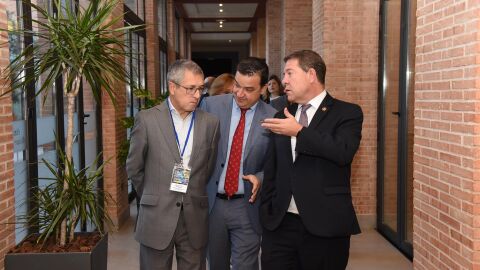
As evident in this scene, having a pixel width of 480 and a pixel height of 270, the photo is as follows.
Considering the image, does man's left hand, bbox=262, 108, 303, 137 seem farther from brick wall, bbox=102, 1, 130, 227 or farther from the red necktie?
brick wall, bbox=102, 1, 130, 227

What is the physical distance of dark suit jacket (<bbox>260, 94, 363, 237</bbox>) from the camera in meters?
2.61

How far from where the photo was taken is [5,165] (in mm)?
3422

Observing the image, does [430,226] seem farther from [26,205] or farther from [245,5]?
[245,5]

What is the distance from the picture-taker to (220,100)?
11.6 ft

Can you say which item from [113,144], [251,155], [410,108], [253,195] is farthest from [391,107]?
[253,195]

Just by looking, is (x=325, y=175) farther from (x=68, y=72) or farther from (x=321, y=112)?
(x=68, y=72)

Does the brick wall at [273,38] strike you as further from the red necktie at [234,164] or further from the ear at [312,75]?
the ear at [312,75]

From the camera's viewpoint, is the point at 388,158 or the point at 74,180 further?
the point at 388,158

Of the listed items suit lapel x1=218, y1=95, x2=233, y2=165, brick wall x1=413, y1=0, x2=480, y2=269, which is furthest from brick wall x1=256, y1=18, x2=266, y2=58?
suit lapel x1=218, y1=95, x2=233, y2=165

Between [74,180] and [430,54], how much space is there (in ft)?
7.43

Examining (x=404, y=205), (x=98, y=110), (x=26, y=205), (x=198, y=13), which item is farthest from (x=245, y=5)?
(x=26, y=205)

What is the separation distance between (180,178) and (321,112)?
806 mm

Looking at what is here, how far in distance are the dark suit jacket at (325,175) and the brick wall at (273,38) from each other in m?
11.8

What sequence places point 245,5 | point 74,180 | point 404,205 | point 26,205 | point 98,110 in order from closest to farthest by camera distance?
1. point 74,180
2. point 26,205
3. point 404,205
4. point 98,110
5. point 245,5
